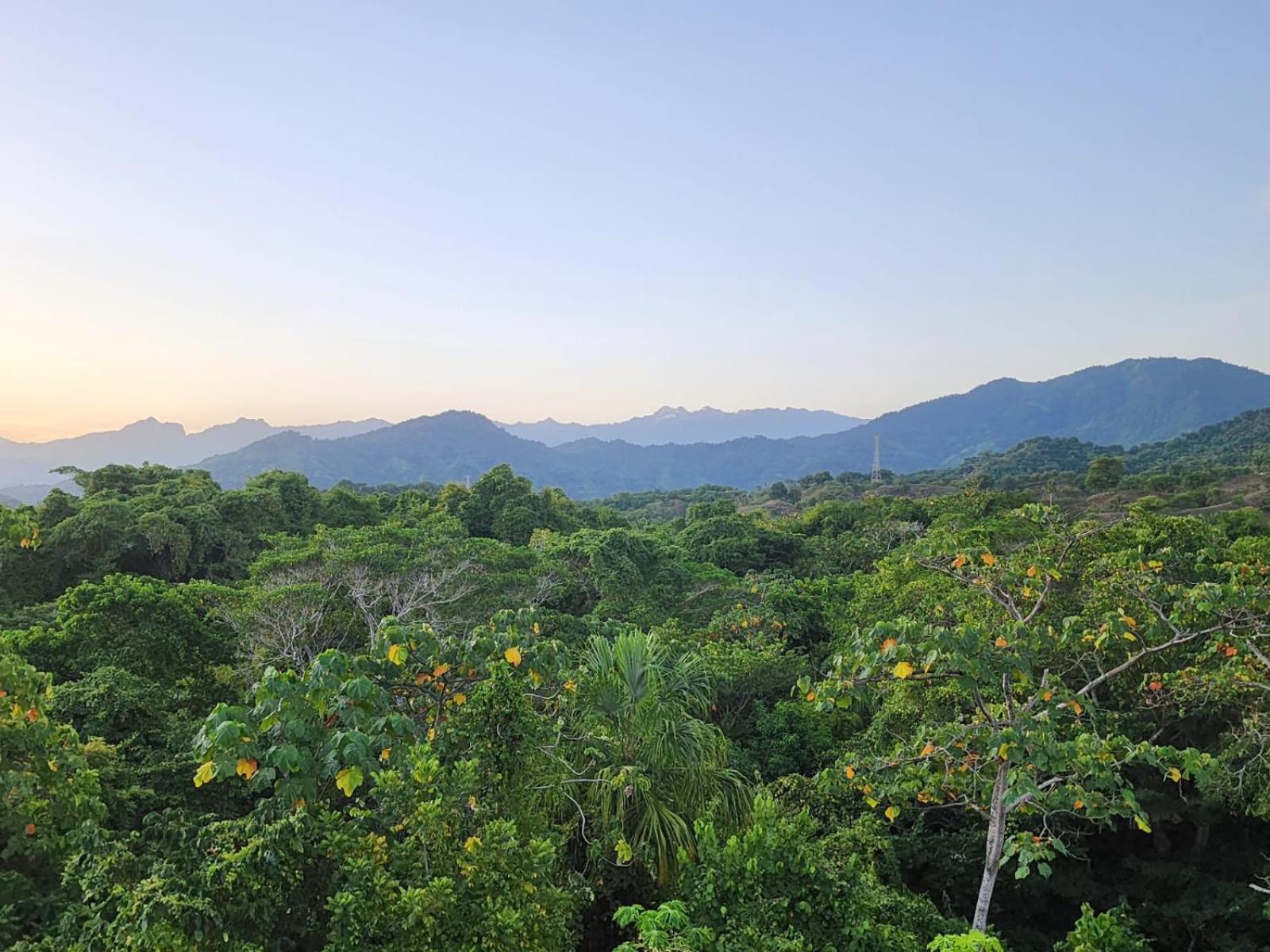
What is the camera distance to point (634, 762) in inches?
244

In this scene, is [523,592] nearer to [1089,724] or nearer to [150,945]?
[1089,724]

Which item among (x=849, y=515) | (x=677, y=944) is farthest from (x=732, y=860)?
(x=849, y=515)

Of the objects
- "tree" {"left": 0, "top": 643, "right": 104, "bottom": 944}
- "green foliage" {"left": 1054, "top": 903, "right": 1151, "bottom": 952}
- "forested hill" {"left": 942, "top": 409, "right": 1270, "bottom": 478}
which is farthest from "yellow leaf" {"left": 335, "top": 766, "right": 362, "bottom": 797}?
"forested hill" {"left": 942, "top": 409, "right": 1270, "bottom": 478}

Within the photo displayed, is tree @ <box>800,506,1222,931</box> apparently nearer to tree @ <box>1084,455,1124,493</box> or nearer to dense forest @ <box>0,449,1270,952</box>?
dense forest @ <box>0,449,1270,952</box>

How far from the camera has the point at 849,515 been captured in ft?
112

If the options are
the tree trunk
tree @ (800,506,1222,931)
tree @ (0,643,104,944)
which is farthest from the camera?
the tree trunk

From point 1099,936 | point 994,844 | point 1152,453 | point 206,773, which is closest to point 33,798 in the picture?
point 206,773

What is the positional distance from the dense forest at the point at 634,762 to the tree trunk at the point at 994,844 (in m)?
0.02

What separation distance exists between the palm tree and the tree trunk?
2.05 metres

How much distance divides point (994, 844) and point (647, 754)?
2.77 meters

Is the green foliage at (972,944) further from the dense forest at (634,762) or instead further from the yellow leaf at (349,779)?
the yellow leaf at (349,779)

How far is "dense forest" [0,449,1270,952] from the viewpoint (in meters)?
3.90

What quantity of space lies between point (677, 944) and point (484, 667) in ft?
8.40

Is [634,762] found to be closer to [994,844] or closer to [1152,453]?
[994,844]
